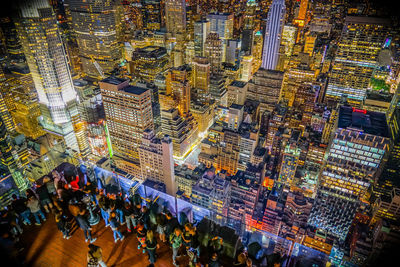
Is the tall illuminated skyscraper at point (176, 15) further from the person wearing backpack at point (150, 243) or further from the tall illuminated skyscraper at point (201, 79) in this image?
the person wearing backpack at point (150, 243)

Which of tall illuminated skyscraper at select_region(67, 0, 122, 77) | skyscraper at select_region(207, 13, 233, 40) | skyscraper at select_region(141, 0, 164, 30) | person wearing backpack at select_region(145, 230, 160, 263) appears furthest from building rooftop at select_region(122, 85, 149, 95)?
skyscraper at select_region(141, 0, 164, 30)

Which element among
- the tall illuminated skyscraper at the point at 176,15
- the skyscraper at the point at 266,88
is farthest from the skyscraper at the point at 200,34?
the skyscraper at the point at 266,88

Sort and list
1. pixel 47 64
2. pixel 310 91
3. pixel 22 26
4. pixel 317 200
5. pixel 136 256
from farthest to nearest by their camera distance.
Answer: pixel 310 91, pixel 47 64, pixel 22 26, pixel 317 200, pixel 136 256

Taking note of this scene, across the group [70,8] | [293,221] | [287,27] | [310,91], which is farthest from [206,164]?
[70,8]

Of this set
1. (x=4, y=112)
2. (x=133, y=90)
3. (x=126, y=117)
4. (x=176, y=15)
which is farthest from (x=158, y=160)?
(x=176, y=15)

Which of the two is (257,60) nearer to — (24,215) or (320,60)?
(320,60)

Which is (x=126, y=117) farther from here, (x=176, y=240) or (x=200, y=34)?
(x=200, y=34)

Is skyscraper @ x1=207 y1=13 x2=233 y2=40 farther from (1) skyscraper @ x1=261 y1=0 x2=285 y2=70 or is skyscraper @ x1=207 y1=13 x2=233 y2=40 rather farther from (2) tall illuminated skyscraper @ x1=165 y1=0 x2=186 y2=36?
(1) skyscraper @ x1=261 y1=0 x2=285 y2=70
